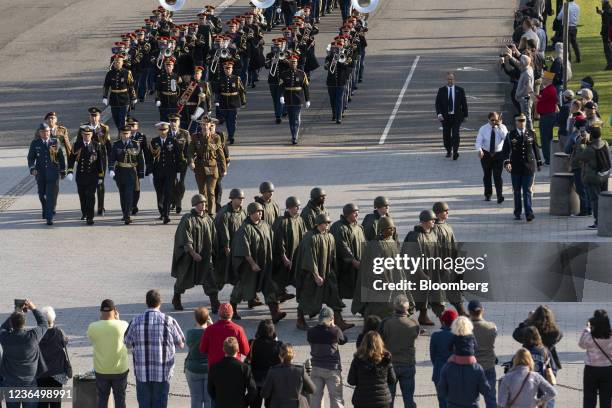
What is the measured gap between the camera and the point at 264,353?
1515 centimetres

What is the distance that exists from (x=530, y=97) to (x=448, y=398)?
16538mm

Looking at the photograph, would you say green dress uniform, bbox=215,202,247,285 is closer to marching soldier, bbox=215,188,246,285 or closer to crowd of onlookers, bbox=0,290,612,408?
marching soldier, bbox=215,188,246,285

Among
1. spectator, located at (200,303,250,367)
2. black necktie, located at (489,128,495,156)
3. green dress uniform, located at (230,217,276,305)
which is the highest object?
black necktie, located at (489,128,495,156)

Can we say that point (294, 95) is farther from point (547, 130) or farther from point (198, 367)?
point (198, 367)

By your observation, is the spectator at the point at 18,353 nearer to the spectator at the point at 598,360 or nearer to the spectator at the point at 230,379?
the spectator at the point at 230,379

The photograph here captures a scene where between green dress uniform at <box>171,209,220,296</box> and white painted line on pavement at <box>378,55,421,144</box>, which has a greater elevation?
white painted line on pavement at <box>378,55,421,144</box>

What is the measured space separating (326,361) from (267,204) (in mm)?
5272

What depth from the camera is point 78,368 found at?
58.7 feet

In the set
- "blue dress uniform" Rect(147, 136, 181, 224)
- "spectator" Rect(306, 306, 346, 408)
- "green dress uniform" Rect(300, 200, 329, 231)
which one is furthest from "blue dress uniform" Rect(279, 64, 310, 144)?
"spectator" Rect(306, 306, 346, 408)

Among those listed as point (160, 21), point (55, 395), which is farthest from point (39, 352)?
point (160, 21)

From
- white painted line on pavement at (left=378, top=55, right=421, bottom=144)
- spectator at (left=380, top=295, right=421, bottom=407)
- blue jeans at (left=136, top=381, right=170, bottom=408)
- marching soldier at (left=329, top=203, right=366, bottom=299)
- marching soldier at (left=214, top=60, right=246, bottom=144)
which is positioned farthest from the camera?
white painted line on pavement at (left=378, top=55, right=421, bottom=144)

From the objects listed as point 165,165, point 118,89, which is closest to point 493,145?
point 165,165

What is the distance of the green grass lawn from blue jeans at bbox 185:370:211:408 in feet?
53.1

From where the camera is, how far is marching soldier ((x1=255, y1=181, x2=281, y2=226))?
20.4 m
